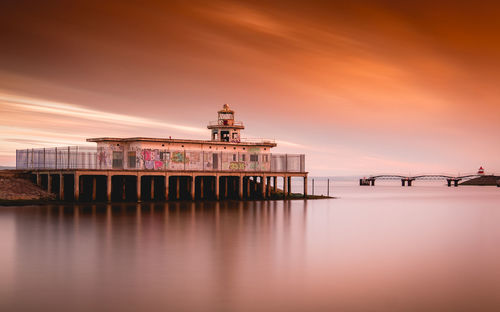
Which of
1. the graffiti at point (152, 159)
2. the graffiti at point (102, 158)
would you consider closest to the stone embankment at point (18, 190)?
the graffiti at point (102, 158)

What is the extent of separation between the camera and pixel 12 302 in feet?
48.3

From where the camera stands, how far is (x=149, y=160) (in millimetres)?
44969

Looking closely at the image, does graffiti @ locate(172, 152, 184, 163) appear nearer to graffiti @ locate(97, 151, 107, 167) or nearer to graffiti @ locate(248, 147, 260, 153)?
graffiti @ locate(97, 151, 107, 167)

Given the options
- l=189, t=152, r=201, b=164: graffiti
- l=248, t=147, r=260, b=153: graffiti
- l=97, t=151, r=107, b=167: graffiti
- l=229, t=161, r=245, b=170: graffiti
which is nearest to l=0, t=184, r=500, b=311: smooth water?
l=97, t=151, r=107, b=167: graffiti

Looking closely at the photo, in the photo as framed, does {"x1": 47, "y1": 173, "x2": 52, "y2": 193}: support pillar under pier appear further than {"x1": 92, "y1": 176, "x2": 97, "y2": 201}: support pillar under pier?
No

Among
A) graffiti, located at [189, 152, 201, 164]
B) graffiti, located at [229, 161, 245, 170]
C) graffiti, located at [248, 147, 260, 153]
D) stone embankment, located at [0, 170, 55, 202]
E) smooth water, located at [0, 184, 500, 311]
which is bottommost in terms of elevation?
smooth water, located at [0, 184, 500, 311]

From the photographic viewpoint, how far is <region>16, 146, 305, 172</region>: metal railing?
4488cm

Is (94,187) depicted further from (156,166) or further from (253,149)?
(253,149)

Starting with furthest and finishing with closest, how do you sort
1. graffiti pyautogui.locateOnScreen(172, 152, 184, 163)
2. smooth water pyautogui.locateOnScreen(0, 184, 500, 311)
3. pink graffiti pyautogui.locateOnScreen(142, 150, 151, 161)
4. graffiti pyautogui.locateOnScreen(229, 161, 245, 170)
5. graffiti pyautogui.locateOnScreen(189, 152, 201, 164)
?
graffiti pyautogui.locateOnScreen(229, 161, 245, 170), graffiti pyautogui.locateOnScreen(189, 152, 201, 164), graffiti pyautogui.locateOnScreen(172, 152, 184, 163), pink graffiti pyautogui.locateOnScreen(142, 150, 151, 161), smooth water pyautogui.locateOnScreen(0, 184, 500, 311)

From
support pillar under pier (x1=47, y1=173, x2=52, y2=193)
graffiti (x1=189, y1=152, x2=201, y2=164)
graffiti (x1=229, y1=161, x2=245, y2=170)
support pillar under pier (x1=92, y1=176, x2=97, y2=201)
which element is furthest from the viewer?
graffiti (x1=229, y1=161, x2=245, y2=170)

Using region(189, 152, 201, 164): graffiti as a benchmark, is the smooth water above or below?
below

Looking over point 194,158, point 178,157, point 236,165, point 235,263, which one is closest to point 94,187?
point 178,157

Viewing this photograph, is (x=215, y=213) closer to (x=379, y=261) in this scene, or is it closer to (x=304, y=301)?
(x=379, y=261)

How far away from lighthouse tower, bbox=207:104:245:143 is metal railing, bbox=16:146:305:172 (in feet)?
7.48
